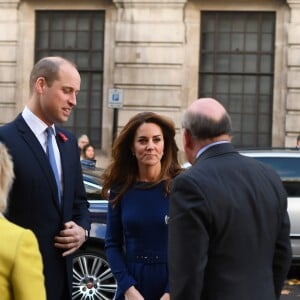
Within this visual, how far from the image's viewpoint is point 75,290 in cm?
870

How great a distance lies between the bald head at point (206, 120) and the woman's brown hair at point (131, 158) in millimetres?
995

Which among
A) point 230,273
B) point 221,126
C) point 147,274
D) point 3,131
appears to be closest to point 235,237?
point 230,273

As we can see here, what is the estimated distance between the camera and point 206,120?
3.90m

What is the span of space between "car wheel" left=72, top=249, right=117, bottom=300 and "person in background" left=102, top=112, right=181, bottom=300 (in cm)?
371

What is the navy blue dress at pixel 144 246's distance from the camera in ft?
15.4

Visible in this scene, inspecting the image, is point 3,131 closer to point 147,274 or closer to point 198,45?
point 147,274

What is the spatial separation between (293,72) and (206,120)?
56.3 ft

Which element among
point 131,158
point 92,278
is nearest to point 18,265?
point 131,158

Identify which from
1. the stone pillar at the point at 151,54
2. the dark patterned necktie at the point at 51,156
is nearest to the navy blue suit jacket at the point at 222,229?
the dark patterned necktie at the point at 51,156

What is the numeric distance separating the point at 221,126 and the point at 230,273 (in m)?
0.68

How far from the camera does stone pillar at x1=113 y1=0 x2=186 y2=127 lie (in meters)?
21.1

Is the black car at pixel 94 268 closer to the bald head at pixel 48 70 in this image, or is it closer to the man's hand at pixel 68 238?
the man's hand at pixel 68 238

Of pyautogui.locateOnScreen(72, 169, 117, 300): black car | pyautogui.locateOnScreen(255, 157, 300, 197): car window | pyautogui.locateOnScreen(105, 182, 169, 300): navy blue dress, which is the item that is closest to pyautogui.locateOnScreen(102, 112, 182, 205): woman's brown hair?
pyautogui.locateOnScreen(105, 182, 169, 300): navy blue dress

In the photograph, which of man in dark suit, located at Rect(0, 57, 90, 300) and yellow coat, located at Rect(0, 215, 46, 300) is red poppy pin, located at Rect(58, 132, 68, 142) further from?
yellow coat, located at Rect(0, 215, 46, 300)
